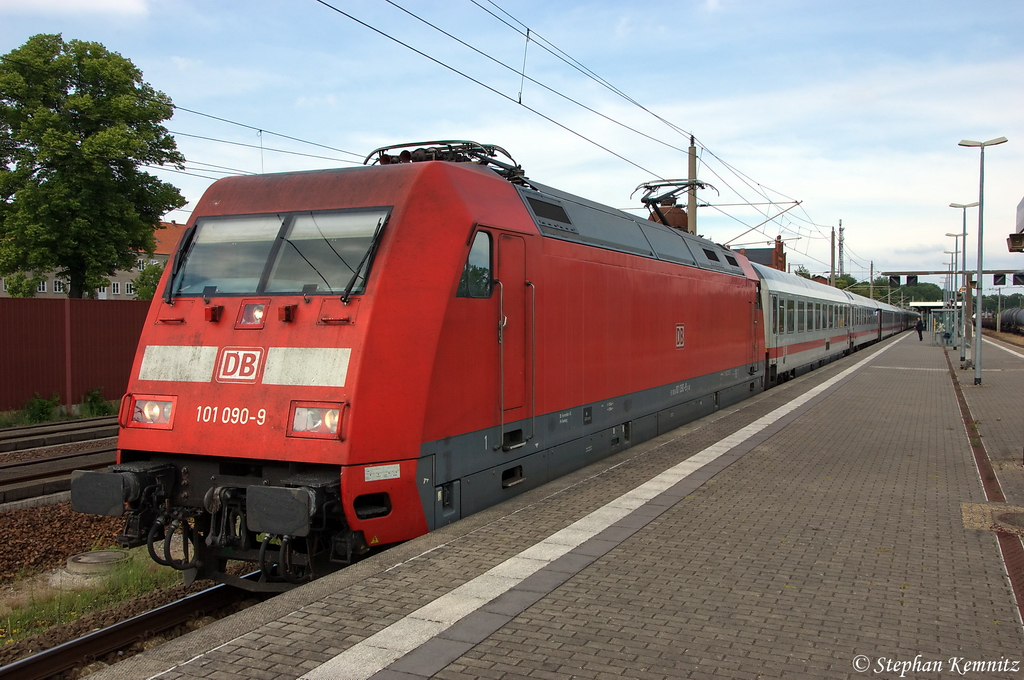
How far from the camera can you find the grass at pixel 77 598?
626 centimetres

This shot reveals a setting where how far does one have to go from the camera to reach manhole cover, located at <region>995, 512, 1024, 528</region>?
23.1 ft

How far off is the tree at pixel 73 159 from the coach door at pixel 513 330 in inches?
1007

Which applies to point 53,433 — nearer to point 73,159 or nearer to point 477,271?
point 477,271

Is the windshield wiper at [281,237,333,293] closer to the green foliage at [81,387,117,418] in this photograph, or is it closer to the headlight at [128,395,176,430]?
the headlight at [128,395,176,430]

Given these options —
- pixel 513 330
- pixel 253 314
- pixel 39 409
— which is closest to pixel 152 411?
pixel 253 314

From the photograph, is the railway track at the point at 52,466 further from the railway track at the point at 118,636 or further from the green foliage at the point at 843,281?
the green foliage at the point at 843,281

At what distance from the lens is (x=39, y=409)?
1680 cm

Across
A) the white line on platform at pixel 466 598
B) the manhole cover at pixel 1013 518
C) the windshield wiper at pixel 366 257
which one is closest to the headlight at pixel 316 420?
the windshield wiper at pixel 366 257

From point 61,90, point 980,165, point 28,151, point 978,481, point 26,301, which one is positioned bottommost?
point 978,481

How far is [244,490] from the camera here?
228 inches

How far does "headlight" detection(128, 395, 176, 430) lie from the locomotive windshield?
982mm


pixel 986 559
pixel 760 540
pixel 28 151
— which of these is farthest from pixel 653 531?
pixel 28 151

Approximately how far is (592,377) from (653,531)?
290cm

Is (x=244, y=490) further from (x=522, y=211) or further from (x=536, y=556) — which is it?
(x=522, y=211)
